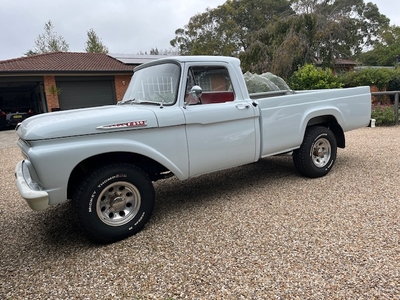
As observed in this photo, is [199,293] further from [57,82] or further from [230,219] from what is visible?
[57,82]

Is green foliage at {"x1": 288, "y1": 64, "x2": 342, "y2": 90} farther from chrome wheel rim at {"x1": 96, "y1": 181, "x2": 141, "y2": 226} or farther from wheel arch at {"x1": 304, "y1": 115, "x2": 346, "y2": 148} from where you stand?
chrome wheel rim at {"x1": 96, "y1": 181, "x2": 141, "y2": 226}

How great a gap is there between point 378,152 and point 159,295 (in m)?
5.96

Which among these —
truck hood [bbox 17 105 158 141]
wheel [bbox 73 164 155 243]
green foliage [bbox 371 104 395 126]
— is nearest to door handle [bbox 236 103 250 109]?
truck hood [bbox 17 105 158 141]

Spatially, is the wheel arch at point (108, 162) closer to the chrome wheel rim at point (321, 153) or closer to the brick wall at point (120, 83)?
the chrome wheel rim at point (321, 153)

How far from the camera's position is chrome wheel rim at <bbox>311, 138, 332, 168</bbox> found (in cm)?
465

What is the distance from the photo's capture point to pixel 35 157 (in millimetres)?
2494

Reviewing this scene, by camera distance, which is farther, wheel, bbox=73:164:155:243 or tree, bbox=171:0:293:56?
tree, bbox=171:0:293:56

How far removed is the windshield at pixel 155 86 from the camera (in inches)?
134

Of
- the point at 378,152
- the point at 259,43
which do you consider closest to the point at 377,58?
the point at 259,43

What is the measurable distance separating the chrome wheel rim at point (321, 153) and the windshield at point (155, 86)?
2.61 meters

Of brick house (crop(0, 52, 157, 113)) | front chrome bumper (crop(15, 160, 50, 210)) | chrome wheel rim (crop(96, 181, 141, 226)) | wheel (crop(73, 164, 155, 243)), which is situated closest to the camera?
front chrome bumper (crop(15, 160, 50, 210))

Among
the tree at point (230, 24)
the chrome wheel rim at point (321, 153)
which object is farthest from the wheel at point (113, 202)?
the tree at point (230, 24)

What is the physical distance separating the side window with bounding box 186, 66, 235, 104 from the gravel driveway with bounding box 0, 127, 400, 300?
4.71 feet

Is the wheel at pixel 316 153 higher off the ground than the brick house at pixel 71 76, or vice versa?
the brick house at pixel 71 76
